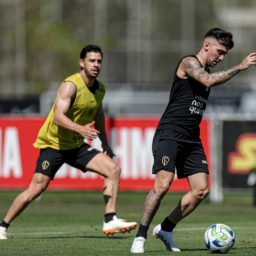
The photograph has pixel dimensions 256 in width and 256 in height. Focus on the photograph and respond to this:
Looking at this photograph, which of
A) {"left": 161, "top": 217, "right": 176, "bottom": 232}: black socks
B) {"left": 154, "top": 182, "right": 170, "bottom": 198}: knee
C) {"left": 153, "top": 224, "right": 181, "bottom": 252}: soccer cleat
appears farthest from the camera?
{"left": 161, "top": 217, "right": 176, "bottom": 232}: black socks

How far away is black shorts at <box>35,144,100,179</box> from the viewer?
1190cm

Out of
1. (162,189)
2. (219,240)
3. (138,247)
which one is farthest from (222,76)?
(138,247)

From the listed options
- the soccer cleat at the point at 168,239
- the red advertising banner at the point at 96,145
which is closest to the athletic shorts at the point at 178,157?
the soccer cleat at the point at 168,239

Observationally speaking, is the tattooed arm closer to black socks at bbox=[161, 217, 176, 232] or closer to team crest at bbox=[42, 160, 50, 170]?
black socks at bbox=[161, 217, 176, 232]

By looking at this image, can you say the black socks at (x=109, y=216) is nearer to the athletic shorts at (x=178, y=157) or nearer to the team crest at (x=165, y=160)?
the athletic shorts at (x=178, y=157)

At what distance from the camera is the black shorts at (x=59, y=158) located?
11.9m

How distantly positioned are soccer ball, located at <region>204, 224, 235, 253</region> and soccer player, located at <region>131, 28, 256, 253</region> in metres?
0.42

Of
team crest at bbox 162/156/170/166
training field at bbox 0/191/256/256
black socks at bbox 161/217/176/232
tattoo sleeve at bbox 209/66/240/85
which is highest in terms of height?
tattoo sleeve at bbox 209/66/240/85

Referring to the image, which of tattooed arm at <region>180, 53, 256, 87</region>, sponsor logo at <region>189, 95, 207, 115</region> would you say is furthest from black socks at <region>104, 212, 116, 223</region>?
tattooed arm at <region>180, 53, 256, 87</region>

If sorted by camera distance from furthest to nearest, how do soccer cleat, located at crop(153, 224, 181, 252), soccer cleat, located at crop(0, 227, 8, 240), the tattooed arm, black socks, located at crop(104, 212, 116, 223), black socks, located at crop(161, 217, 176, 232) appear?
1. soccer cleat, located at crop(0, 227, 8, 240)
2. black socks, located at crop(104, 212, 116, 223)
3. black socks, located at crop(161, 217, 176, 232)
4. soccer cleat, located at crop(153, 224, 181, 252)
5. the tattooed arm

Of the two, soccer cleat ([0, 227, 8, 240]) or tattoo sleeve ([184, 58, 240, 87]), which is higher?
tattoo sleeve ([184, 58, 240, 87])

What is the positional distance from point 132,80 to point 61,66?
3.84 m

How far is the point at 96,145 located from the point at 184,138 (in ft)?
33.9

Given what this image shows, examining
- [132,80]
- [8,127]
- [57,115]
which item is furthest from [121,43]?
[57,115]
